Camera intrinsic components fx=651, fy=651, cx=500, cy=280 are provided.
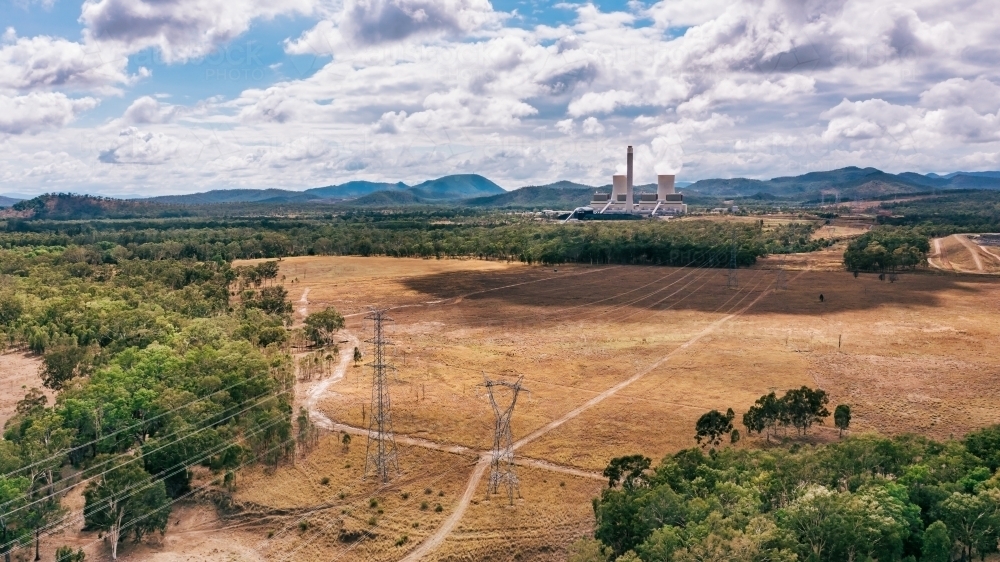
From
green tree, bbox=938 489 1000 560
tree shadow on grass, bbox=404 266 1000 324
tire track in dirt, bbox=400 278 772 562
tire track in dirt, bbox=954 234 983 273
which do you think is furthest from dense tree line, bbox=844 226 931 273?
green tree, bbox=938 489 1000 560

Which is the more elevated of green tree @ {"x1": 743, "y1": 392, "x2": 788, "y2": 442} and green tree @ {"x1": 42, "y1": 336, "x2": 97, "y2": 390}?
green tree @ {"x1": 42, "y1": 336, "x2": 97, "y2": 390}

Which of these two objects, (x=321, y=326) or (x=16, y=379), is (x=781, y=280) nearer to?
(x=321, y=326)

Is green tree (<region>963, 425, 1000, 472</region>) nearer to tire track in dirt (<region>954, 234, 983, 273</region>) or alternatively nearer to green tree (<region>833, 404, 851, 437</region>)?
green tree (<region>833, 404, 851, 437</region>)

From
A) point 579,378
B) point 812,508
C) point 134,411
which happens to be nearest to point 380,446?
point 134,411

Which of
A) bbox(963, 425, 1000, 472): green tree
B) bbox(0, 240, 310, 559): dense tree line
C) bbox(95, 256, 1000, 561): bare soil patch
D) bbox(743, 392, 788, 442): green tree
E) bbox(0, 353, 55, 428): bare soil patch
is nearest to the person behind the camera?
bbox(963, 425, 1000, 472): green tree

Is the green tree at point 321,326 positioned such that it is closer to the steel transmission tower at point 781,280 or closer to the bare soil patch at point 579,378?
the bare soil patch at point 579,378
